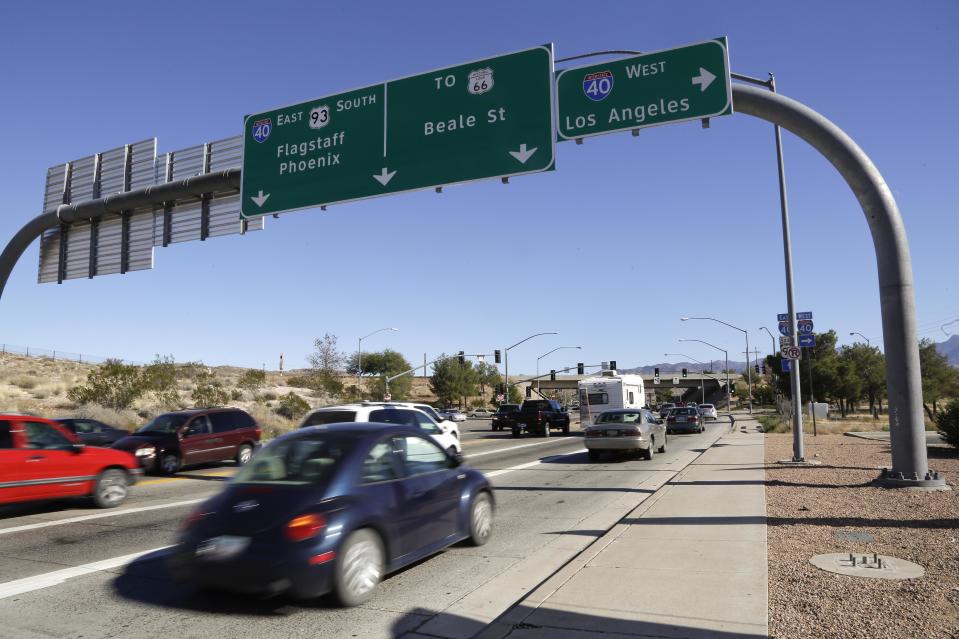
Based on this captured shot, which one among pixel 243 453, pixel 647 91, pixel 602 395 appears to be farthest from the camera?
pixel 602 395

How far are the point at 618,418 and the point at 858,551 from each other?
12.6 metres

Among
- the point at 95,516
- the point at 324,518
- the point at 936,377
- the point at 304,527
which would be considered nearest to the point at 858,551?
the point at 324,518

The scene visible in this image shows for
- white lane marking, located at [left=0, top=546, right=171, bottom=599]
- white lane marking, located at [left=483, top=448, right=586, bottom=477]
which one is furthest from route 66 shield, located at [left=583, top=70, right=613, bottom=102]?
white lane marking, located at [left=0, top=546, right=171, bottom=599]

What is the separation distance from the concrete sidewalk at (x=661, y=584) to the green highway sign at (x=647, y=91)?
6.46 metres

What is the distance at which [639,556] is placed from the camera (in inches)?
276

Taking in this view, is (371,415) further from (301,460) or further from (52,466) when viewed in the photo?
(301,460)

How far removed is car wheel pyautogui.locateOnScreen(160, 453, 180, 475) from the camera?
16375 millimetres

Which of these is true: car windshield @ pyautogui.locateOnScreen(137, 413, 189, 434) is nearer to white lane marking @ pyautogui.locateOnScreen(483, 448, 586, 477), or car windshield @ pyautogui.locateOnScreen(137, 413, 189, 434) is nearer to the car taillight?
white lane marking @ pyautogui.locateOnScreen(483, 448, 586, 477)

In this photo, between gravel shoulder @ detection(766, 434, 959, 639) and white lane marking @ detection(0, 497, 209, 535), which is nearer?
gravel shoulder @ detection(766, 434, 959, 639)

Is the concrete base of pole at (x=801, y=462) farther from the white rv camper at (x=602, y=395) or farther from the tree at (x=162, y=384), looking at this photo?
the tree at (x=162, y=384)

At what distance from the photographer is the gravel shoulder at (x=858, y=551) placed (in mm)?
4820

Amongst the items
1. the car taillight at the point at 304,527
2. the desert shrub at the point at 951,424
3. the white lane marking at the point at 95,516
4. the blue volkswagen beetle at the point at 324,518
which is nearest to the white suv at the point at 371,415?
the white lane marking at the point at 95,516

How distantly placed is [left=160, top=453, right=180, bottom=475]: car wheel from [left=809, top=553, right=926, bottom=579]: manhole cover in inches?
581

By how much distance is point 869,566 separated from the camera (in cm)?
627
